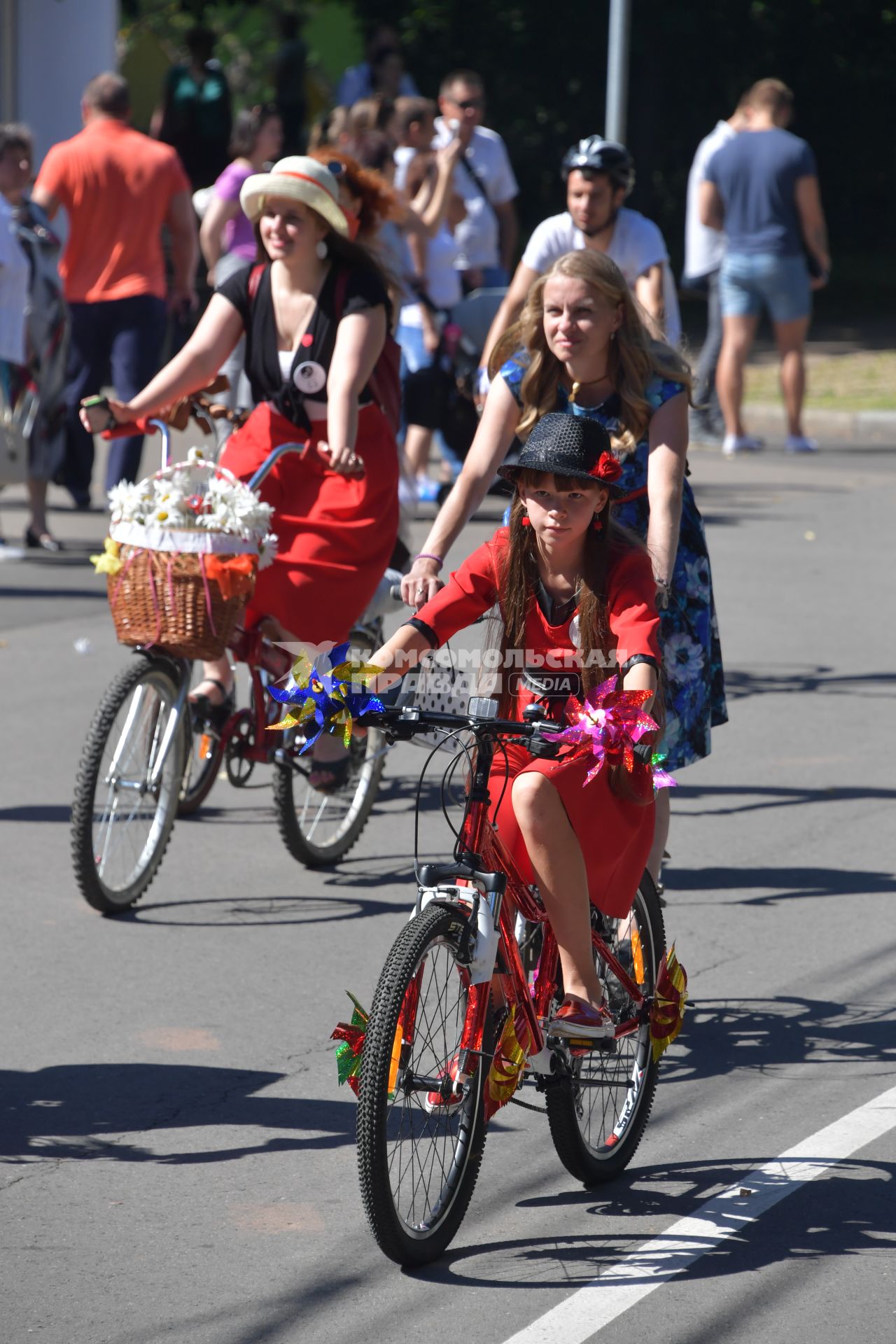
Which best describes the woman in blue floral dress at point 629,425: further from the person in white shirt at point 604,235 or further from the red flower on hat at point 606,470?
the person in white shirt at point 604,235

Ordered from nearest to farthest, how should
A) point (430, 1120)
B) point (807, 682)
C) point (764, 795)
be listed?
point (430, 1120), point (764, 795), point (807, 682)

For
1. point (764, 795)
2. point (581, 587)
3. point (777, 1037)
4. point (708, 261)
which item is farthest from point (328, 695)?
point (708, 261)

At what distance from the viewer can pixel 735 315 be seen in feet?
47.4

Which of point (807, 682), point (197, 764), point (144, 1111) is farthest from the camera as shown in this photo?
point (807, 682)

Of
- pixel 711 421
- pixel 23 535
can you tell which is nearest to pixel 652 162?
pixel 711 421

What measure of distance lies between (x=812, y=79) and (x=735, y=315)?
14.6 m

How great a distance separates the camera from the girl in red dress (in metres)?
3.72

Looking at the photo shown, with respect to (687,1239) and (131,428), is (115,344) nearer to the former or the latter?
(131,428)

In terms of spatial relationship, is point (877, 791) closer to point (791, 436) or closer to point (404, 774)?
point (404, 774)

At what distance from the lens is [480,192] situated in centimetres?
1308

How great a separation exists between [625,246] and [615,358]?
2.08 metres

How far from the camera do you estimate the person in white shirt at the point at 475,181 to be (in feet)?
42.9

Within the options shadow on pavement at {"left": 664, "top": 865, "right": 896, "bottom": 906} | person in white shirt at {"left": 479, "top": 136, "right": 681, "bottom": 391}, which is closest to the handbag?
person in white shirt at {"left": 479, "top": 136, "right": 681, "bottom": 391}

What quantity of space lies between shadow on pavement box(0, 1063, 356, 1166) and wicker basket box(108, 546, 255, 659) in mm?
1301
